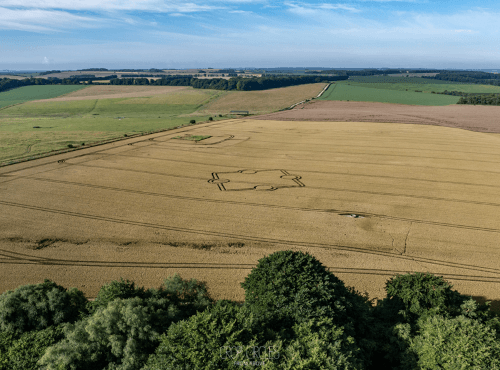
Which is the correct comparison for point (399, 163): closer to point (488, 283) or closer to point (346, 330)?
point (488, 283)

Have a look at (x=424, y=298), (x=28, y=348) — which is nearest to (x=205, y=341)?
(x=28, y=348)

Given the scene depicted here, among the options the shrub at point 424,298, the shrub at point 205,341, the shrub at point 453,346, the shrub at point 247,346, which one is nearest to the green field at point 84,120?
the shrub at point 205,341

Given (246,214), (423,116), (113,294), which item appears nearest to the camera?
(113,294)

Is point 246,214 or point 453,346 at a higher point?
point 246,214

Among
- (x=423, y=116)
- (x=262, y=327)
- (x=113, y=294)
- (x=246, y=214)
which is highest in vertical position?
(x=423, y=116)

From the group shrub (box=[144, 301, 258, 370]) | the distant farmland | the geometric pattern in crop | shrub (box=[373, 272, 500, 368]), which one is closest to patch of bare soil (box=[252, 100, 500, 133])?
the distant farmland

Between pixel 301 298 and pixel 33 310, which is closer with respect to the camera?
pixel 301 298

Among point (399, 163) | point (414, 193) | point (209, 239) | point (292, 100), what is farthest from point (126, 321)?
point (292, 100)

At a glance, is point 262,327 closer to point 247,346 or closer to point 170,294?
point 247,346
